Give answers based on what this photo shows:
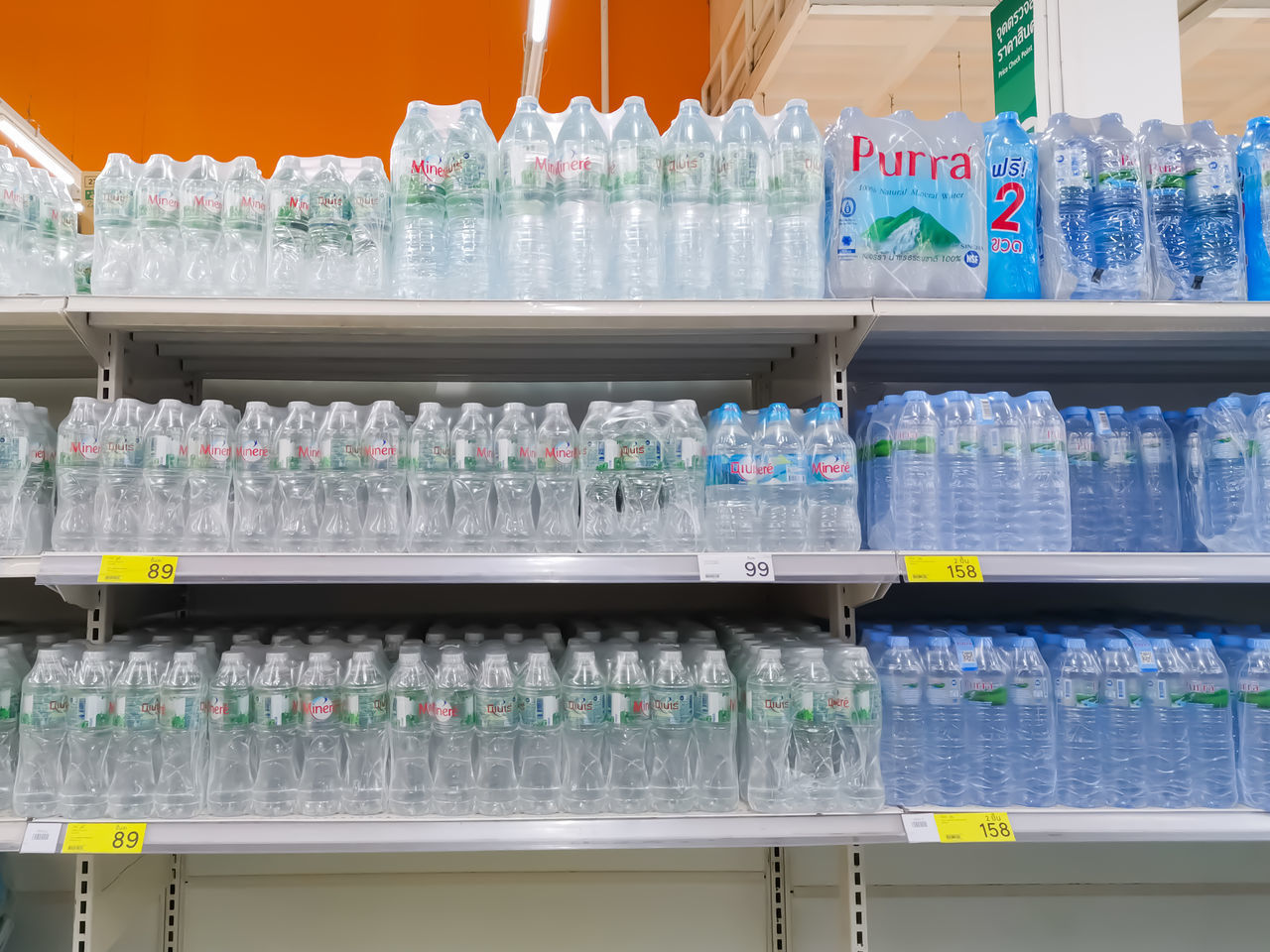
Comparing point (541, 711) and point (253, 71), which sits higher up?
point (253, 71)

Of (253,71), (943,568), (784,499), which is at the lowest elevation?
(943,568)

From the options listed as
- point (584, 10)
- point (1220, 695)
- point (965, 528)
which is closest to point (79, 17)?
point (584, 10)

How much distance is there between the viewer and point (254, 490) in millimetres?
1800

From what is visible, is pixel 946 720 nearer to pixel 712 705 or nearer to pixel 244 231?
pixel 712 705

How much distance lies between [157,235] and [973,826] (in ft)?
7.18

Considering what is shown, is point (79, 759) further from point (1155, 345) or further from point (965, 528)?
point (1155, 345)

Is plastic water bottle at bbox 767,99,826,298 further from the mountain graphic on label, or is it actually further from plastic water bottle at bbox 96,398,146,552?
plastic water bottle at bbox 96,398,146,552

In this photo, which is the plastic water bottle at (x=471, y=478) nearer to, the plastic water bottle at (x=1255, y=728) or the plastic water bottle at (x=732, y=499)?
the plastic water bottle at (x=732, y=499)

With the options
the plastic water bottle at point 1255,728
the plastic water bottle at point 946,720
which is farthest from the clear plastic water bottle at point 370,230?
the plastic water bottle at point 1255,728

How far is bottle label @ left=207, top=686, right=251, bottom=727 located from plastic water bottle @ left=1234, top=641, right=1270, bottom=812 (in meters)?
2.21

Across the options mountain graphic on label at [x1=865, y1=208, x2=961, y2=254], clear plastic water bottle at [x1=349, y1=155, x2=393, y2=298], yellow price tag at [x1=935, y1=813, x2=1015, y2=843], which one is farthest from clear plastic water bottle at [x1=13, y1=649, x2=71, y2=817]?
mountain graphic on label at [x1=865, y1=208, x2=961, y2=254]

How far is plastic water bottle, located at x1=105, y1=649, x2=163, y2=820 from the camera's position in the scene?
5.63 feet

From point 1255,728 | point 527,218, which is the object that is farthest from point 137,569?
point 1255,728

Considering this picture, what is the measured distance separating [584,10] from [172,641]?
6.10 meters
